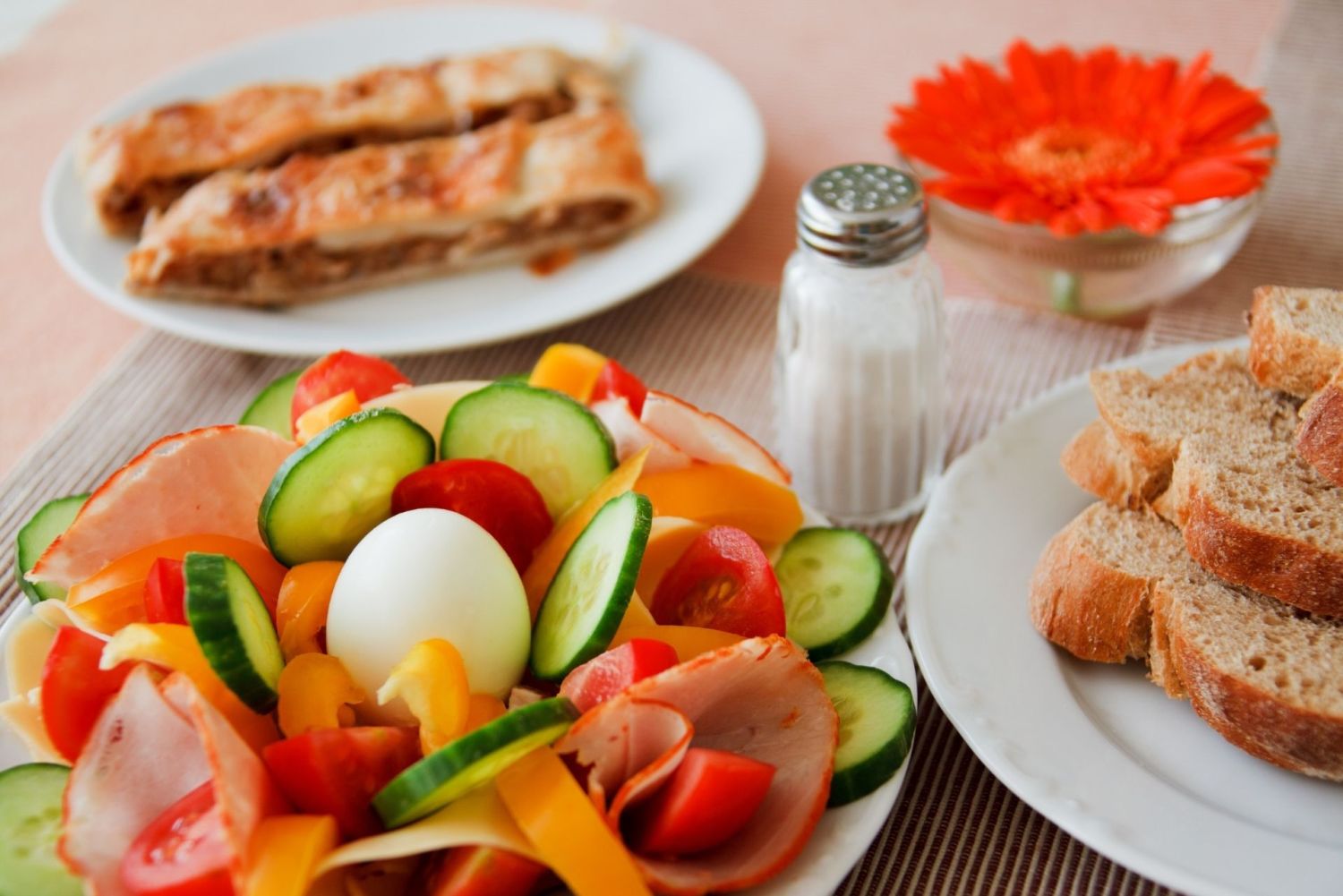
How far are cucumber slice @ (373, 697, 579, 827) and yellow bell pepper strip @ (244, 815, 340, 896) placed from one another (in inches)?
2.6

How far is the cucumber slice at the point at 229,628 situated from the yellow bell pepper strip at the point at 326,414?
13.6 inches

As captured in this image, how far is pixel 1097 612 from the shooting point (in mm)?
1614

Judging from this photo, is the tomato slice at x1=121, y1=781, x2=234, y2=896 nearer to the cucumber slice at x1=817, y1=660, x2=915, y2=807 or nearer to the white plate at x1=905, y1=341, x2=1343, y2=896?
the cucumber slice at x1=817, y1=660, x2=915, y2=807

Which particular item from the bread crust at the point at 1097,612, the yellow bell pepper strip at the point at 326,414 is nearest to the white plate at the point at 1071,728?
the bread crust at the point at 1097,612

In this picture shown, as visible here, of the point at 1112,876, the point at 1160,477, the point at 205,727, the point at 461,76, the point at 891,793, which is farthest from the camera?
the point at 461,76

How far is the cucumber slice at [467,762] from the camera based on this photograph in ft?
3.93

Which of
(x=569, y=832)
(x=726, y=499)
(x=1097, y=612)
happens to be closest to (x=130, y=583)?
(x=569, y=832)

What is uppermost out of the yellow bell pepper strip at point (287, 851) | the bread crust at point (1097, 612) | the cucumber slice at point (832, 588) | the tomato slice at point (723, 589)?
the yellow bell pepper strip at point (287, 851)

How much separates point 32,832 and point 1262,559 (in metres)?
1.45

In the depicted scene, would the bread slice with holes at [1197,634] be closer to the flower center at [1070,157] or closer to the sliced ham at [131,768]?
the flower center at [1070,157]

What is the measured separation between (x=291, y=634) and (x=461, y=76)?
78.2 inches

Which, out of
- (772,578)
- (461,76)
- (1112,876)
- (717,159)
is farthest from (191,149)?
(1112,876)

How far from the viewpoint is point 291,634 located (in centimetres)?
146

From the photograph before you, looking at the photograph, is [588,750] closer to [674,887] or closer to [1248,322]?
[674,887]
